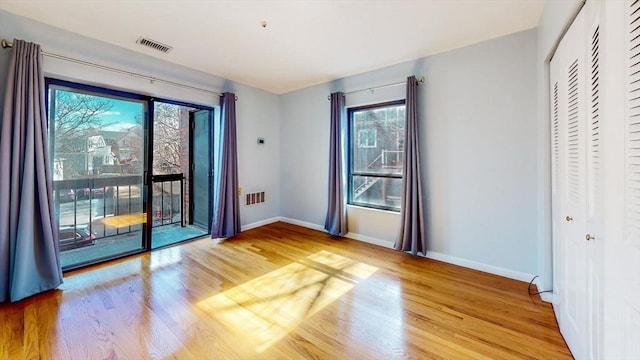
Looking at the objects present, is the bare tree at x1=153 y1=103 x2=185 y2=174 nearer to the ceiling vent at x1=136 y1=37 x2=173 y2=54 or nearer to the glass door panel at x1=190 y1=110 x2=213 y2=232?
the glass door panel at x1=190 y1=110 x2=213 y2=232

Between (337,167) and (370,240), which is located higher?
(337,167)

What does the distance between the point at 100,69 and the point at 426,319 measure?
409 centimetres

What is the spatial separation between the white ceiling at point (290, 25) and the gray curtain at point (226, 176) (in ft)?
2.58

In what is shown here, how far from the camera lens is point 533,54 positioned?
8.18ft

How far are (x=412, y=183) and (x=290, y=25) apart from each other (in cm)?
226

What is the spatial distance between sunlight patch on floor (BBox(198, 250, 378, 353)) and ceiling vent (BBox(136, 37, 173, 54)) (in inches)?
111

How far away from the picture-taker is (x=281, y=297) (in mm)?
2320

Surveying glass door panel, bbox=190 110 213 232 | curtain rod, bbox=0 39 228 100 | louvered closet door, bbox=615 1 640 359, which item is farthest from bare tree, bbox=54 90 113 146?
louvered closet door, bbox=615 1 640 359

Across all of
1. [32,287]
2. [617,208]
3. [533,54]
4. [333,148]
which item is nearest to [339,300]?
[617,208]

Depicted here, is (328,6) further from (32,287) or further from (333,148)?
(32,287)

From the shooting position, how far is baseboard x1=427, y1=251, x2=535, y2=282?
261 cm

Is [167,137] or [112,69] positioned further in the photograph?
[167,137]

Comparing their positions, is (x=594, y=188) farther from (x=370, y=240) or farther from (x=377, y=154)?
(x=370, y=240)

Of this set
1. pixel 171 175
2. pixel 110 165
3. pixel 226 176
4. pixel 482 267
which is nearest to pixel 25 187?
pixel 110 165
